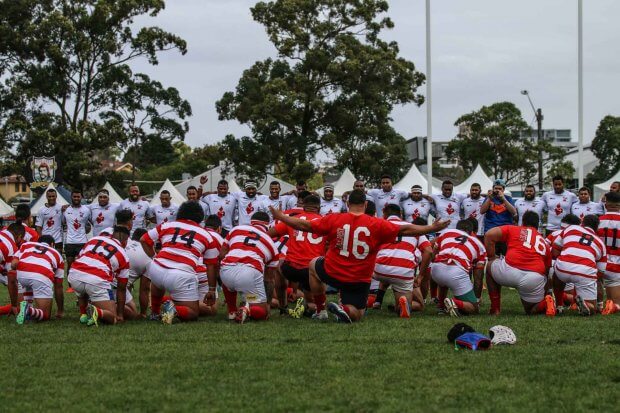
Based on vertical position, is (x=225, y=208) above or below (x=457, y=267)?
above

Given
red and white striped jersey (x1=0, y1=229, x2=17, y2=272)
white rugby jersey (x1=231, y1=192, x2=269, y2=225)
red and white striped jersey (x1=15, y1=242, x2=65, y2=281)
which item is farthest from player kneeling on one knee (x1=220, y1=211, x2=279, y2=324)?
white rugby jersey (x1=231, y1=192, x2=269, y2=225)

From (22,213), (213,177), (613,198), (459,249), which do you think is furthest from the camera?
(213,177)

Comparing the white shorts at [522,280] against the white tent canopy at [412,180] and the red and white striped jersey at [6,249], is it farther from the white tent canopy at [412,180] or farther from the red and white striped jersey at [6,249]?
the white tent canopy at [412,180]

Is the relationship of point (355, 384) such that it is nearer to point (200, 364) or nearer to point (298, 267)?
point (200, 364)

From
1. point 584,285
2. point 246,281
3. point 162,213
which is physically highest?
point 162,213

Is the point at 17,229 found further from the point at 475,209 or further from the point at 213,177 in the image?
the point at 213,177

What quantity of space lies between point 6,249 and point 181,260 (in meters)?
3.19

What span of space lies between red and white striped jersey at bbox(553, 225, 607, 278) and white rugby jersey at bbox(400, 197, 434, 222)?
5.29m

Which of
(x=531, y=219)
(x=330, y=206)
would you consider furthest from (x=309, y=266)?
(x=330, y=206)

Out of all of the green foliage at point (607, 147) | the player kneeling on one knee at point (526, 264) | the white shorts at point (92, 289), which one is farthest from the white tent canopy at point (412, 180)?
the green foliage at point (607, 147)

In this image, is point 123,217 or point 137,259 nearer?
point 123,217

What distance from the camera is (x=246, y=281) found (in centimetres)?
1151

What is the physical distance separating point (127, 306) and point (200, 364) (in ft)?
14.6

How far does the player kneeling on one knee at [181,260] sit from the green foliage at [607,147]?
5467 centimetres
